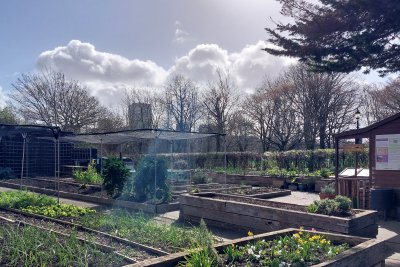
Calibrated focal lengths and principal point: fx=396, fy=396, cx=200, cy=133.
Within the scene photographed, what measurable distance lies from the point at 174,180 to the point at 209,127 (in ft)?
60.6

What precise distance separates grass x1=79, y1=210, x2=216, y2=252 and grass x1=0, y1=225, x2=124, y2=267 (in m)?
1.10

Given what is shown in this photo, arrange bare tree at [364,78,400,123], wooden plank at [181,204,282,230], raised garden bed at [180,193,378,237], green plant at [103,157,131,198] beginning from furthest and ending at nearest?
bare tree at [364,78,400,123], green plant at [103,157,131,198], wooden plank at [181,204,282,230], raised garden bed at [180,193,378,237]

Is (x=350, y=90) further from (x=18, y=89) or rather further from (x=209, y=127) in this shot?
(x=18, y=89)

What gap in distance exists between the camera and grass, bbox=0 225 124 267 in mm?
4789

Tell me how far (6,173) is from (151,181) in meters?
12.2

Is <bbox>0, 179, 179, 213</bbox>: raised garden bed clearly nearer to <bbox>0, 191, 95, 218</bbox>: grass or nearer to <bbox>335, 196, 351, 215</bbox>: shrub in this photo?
<bbox>0, 191, 95, 218</bbox>: grass

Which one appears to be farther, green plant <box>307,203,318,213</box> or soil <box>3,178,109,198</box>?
soil <box>3,178,109,198</box>

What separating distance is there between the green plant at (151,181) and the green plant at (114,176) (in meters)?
0.64

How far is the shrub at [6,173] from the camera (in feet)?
66.7

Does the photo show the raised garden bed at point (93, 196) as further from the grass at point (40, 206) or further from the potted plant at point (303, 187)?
the potted plant at point (303, 187)

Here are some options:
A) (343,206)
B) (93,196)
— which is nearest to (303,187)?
(93,196)

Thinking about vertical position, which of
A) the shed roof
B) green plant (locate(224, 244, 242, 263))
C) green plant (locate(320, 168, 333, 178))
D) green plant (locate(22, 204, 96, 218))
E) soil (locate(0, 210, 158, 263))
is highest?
the shed roof

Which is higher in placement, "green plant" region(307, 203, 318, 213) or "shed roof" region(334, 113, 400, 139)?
"shed roof" region(334, 113, 400, 139)

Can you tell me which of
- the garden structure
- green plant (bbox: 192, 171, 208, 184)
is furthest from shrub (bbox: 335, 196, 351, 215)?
green plant (bbox: 192, 171, 208, 184)
